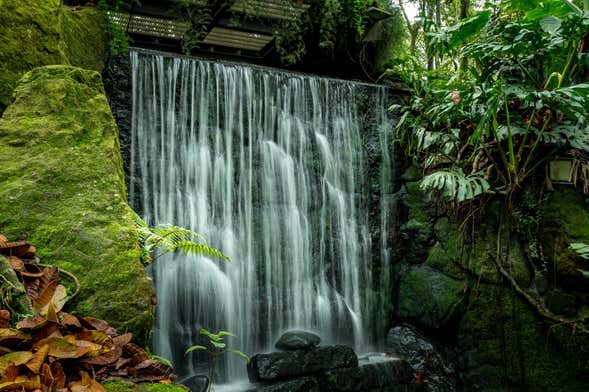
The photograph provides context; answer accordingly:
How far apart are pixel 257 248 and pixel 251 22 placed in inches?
141

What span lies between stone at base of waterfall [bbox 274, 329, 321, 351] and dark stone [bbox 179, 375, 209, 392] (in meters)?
1.06

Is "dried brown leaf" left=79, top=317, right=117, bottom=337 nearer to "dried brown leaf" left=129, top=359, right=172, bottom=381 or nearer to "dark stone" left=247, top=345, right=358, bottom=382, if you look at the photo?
"dried brown leaf" left=129, top=359, right=172, bottom=381

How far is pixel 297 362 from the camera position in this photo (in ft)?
16.7

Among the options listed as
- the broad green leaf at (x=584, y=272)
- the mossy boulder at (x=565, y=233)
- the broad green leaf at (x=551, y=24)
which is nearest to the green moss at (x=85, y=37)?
the broad green leaf at (x=551, y=24)

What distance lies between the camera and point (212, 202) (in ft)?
19.1

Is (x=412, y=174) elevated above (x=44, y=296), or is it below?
above

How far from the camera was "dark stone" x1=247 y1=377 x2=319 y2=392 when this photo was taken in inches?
190

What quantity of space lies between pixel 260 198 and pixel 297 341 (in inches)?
71.0

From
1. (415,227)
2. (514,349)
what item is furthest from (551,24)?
(514,349)

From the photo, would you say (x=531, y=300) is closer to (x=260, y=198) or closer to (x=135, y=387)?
(x=260, y=198)

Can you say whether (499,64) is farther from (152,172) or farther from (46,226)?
(46,226)

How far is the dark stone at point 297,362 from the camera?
16.2 ft

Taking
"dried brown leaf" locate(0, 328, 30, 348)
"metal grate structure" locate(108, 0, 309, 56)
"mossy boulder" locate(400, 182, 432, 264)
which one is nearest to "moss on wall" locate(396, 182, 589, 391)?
"mossy boulder" locate(400, 182, 432, 264)

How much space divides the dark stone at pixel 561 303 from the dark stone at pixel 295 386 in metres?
2.77
